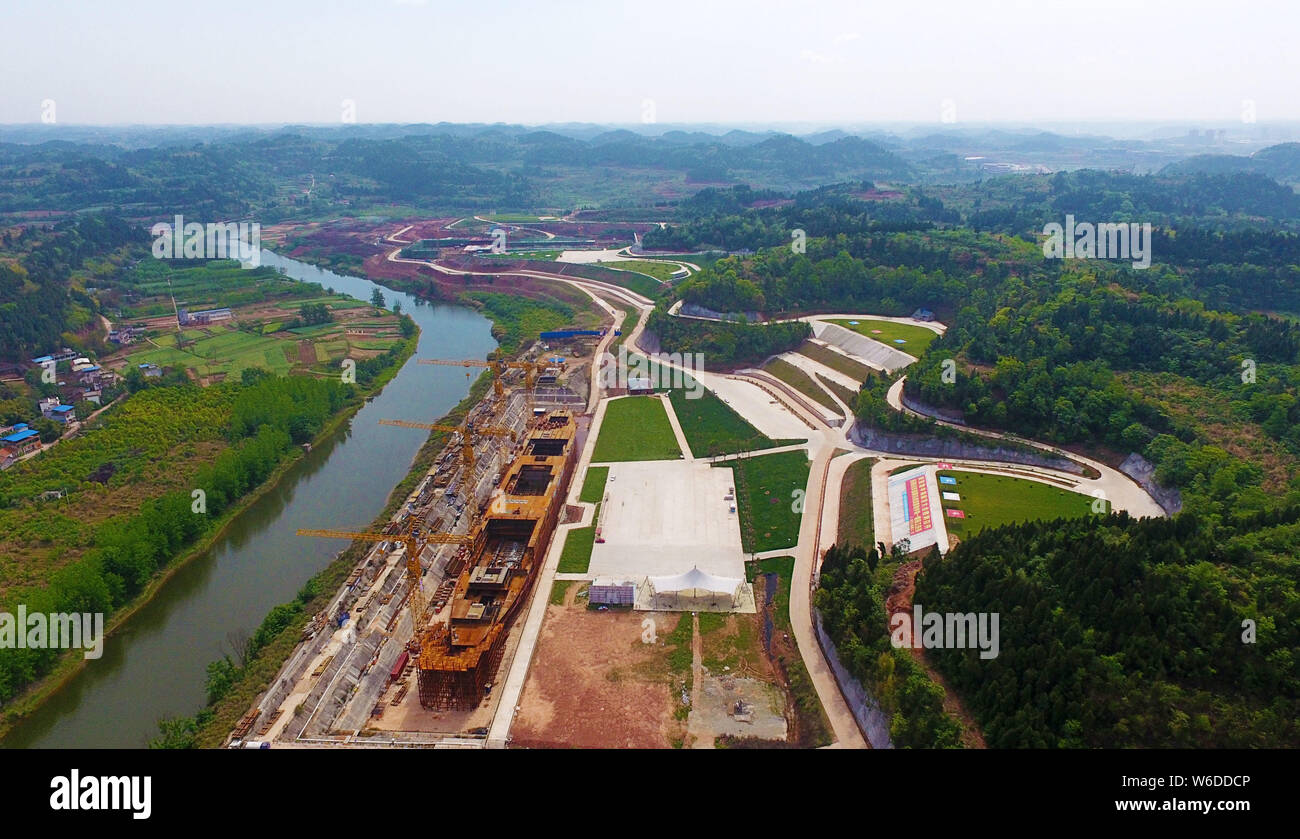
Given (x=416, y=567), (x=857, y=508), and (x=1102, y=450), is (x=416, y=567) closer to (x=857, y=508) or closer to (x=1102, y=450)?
(x=857, y=508)

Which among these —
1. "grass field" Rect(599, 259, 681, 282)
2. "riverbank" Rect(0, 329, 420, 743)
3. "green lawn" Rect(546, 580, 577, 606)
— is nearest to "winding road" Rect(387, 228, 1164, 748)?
"green lawn" Rect(546, 580, 577, 606)

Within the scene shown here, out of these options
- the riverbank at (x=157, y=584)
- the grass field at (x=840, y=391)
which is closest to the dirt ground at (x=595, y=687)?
the riverbank at (x=157, y=584)

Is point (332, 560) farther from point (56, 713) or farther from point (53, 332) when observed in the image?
point (53, 332)

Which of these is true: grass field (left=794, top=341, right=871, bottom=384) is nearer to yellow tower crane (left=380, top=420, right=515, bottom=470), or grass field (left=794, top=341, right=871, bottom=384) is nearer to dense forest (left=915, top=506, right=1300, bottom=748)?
yellow tower crane (left=380, top=420, right=515, bottom=470)

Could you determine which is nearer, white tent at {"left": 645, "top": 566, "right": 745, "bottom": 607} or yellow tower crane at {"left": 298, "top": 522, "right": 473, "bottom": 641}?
yellow tower crane at {"left": 298, "top": 522, "right": 473, "bottom": 641}

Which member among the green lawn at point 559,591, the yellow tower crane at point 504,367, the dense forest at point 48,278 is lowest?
the green lawn at point 559,591

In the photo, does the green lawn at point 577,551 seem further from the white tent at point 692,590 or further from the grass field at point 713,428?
the grass field at point 713,428
